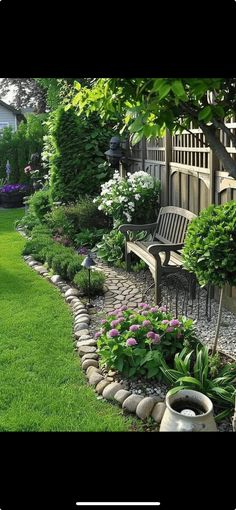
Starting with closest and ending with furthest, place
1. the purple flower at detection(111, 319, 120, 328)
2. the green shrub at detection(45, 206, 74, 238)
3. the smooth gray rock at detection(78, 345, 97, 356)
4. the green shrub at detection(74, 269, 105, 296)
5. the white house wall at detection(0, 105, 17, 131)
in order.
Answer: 1. the purple flower at detection(111, 319, 120, 328)
2. the smooth gray rock at detection(78, 345, 97, 356)
3. the green shrub at detection(74, 269, 105, 296)
4. the green shrub at detection(45, 206, 74, 238)
5. the white house wall at detection(0, 105, 17, 131)

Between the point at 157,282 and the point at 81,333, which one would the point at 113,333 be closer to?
the point at 81,333

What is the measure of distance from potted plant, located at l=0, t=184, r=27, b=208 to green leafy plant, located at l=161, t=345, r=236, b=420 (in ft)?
39.6

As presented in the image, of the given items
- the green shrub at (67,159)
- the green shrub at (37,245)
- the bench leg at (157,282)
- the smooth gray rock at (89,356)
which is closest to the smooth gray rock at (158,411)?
the smooth gray rock at (89,356)

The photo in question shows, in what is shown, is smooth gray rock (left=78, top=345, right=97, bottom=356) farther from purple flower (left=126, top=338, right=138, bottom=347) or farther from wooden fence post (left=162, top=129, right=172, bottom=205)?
wooden fence post (left=162, top=129, right=172, bottom=205)

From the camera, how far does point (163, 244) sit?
5289 mm

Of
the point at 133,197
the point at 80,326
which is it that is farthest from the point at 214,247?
the point at 133,197

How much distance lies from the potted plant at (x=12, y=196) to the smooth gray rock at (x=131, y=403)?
12.3 meters

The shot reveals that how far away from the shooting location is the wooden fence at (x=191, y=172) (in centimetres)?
504

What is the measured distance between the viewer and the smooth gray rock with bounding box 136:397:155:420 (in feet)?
10.6

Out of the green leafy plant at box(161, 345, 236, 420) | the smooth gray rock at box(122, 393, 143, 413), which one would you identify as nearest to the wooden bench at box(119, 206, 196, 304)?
the green leafy plant at box(161, 345, 236, 420)

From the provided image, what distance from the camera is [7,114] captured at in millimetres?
29109
